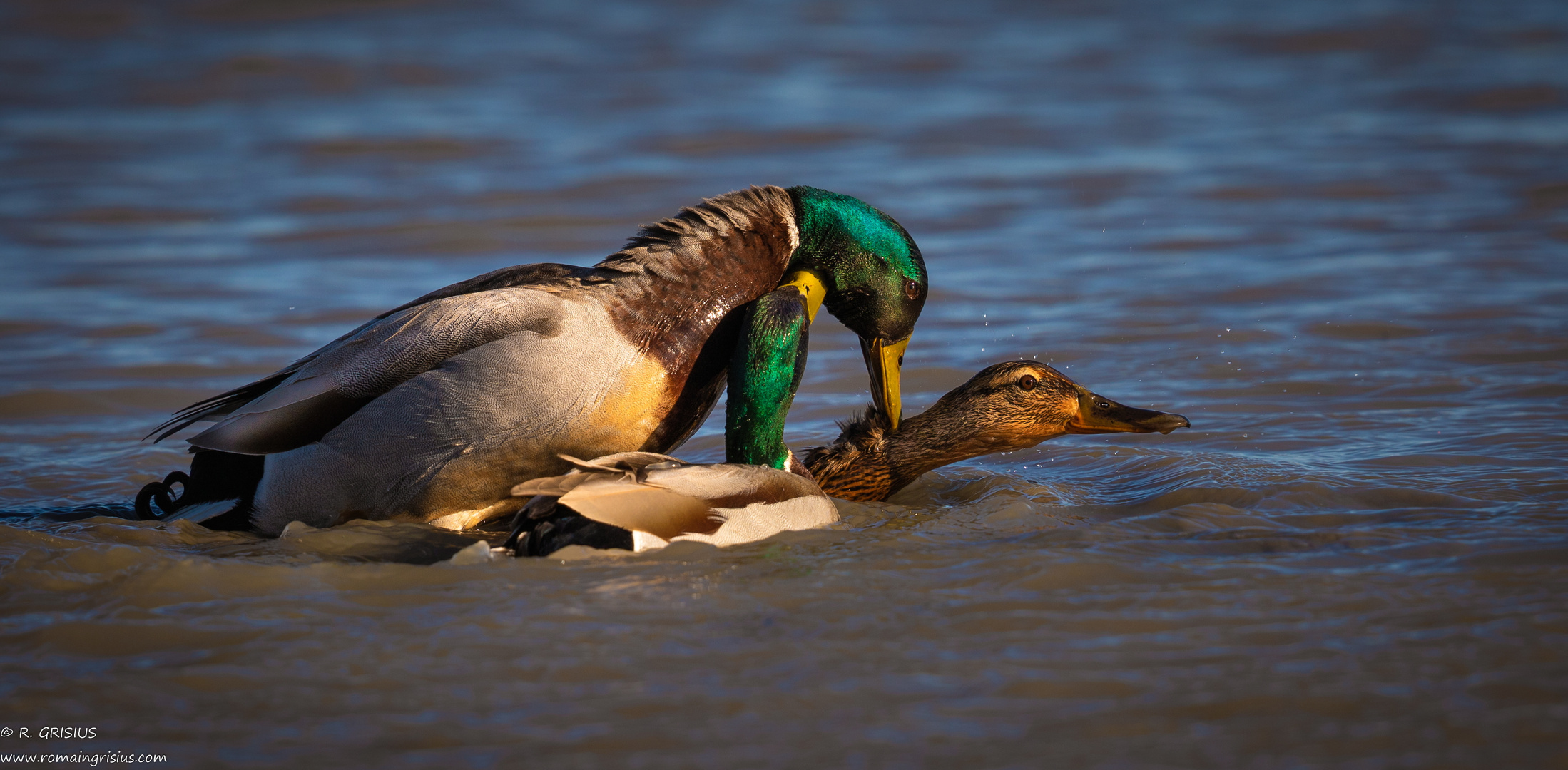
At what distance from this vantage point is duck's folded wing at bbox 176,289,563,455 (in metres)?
4.83

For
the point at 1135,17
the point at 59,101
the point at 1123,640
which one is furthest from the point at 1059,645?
the point at 1135,17

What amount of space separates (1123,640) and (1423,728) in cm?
75

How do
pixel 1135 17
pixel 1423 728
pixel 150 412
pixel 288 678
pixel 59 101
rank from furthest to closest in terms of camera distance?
1. pixel 1135 17
2. pixel 59 101
3. pixel 150 412
4. pixel 288 678
5. pixel 1423 728

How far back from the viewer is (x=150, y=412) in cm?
725

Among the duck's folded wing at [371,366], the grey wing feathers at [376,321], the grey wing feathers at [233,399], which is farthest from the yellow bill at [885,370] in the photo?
the grey wing feathers at [233,399]

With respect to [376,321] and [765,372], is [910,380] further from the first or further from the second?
[376,321]

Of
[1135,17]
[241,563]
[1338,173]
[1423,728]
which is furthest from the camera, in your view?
[1135,17]

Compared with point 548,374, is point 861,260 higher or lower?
higher

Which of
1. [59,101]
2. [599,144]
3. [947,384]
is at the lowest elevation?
[947,384]

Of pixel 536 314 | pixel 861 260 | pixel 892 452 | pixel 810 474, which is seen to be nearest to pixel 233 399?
pixel 536 314

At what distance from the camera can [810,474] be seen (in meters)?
5.54

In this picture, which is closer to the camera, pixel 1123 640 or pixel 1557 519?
pixel 1123 640

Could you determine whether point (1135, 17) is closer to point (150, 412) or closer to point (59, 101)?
point (59, 101)

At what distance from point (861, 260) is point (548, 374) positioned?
3.98ft
